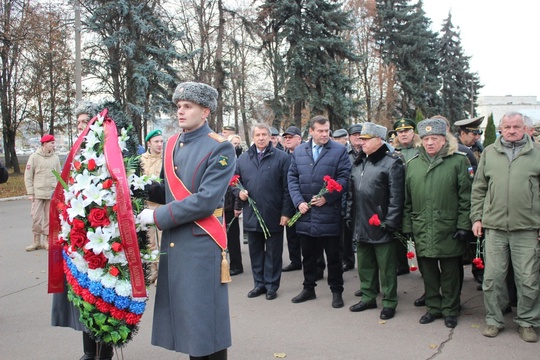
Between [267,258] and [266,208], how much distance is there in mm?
630

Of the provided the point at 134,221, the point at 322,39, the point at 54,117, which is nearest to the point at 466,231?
the point at 134,221

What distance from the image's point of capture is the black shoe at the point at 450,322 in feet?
17.0

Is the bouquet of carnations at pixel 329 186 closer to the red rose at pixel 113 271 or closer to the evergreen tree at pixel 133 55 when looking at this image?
the red rose at pixel 113 271

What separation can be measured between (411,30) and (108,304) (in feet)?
126

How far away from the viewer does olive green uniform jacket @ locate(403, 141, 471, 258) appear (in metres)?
5.16

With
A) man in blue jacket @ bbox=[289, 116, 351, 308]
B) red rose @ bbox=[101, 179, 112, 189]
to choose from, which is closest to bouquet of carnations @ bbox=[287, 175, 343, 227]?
man in blue jacket @ bbox=[289, 116, 351, 308]

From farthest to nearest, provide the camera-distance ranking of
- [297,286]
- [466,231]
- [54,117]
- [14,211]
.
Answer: [54,117] → [14,211] → [297,286] → [466,231]

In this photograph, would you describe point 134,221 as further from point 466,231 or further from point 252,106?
point 252,106

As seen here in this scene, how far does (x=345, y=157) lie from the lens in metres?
6.05

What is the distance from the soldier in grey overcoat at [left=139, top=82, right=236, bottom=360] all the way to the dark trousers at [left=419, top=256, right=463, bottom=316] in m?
2.88

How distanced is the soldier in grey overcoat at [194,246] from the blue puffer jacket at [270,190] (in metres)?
2.99

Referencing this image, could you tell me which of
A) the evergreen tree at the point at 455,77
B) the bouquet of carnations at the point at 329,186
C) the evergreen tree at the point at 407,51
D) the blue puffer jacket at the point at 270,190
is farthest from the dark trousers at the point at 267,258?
the evergreen tree at the point at 455,77

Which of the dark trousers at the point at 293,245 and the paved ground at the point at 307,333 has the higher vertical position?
the dark trousers at the point at 293,245

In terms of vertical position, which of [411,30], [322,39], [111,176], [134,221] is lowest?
[134,221]
